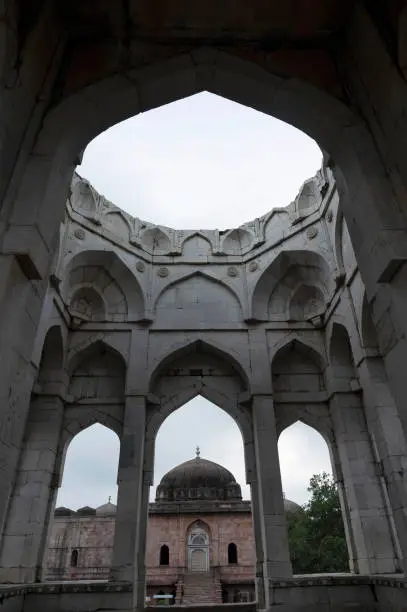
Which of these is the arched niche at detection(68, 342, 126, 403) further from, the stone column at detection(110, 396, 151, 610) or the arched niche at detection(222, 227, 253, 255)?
the arched niche at detection(222, 227, 253, 255)

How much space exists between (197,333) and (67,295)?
349 cm

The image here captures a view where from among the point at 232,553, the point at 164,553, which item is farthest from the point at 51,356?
the point at 232,553

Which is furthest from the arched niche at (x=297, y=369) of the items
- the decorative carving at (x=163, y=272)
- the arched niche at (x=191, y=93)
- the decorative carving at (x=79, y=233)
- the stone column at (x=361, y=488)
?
the arched niche at (x=191, y=93)

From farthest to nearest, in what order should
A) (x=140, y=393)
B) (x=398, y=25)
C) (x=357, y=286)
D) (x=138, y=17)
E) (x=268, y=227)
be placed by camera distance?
(x=268, y=227) < (x=140, y=393) < (x=357, y=286) < (x=138, y=17) < (x=398, y=25)

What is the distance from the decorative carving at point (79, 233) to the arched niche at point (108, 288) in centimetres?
51

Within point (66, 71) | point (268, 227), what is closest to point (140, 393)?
point (268, 227)

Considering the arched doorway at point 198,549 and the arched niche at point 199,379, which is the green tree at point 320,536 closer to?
the arched doorway at point 198,549

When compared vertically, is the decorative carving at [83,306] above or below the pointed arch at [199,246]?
below

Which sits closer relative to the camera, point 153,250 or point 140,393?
point 140,393

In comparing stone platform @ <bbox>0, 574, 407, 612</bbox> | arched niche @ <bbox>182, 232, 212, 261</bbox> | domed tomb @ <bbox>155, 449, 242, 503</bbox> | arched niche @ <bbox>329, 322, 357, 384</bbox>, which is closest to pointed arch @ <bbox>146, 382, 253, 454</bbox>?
arched niche @ <bbox>329, 322, 357, 384</bbox>

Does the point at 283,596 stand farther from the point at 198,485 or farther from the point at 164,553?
the point at 164,553

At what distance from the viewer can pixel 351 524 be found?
369 inches

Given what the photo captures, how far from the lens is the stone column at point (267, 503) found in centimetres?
871

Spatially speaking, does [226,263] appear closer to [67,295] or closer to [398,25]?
[67,295]
